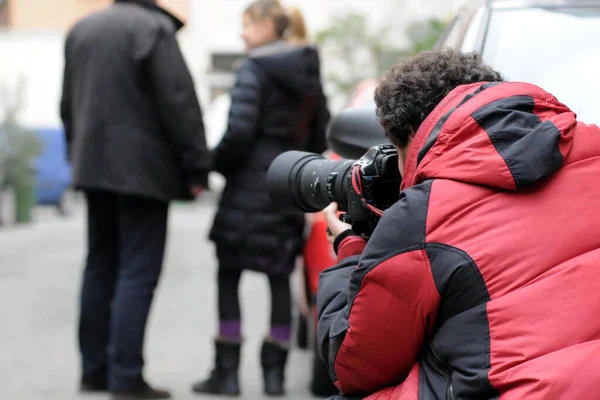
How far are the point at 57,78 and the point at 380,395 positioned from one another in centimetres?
2530

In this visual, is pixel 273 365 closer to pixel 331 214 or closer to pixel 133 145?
pixel 133 145

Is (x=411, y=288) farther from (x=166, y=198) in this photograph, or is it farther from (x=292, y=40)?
(x=292, y=40)

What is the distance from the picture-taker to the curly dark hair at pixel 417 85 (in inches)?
79.8

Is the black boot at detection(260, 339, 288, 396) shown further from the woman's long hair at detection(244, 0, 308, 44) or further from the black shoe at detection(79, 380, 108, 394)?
the woman's long hair at detection(244, 0, 308, 44)

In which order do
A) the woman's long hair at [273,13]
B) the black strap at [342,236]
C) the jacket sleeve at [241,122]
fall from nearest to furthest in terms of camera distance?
the black strap at [342,236] < the jacket sleeve at [241,122] < the woman's long hair at [273,13]

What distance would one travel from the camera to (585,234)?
1859 millimetres

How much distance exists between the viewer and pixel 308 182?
8.21 feet

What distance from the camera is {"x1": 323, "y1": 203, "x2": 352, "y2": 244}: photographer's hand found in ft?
7.80

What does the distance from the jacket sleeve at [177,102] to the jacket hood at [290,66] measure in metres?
0.41

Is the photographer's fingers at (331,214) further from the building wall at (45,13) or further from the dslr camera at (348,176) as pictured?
the building wall at (45,13)

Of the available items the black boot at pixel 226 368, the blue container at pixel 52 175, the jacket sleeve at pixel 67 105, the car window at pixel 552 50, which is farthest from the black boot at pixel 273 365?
the blue container at pixel 52 175

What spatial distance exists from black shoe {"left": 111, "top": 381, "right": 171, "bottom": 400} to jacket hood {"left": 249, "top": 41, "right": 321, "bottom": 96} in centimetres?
144

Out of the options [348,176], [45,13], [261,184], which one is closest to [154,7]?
[261,184]

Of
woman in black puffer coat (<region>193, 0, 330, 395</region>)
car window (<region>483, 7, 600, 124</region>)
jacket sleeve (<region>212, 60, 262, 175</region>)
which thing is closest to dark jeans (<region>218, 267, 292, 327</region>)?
woman in black puffer coat (<region>193, 0, 330, 395</region>)
